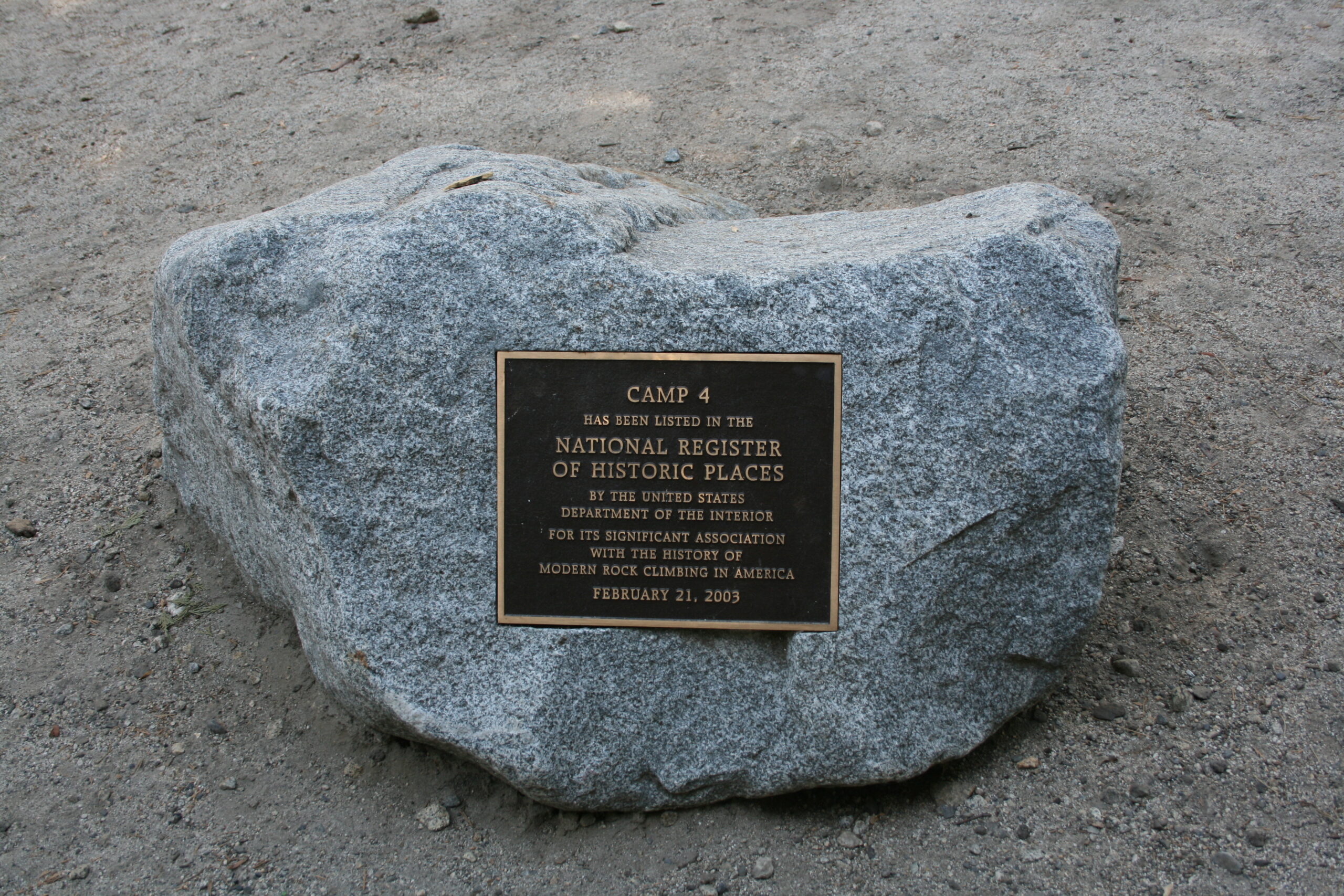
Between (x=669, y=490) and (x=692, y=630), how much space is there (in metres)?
0.43

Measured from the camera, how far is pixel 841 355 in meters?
2.64

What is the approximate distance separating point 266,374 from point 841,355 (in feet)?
5.55

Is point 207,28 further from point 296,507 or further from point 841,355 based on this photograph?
point 841,355

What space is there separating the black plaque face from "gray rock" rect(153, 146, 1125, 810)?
0.17ft

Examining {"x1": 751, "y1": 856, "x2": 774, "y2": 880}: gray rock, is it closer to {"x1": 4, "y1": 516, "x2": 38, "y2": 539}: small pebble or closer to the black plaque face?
the black plaque face

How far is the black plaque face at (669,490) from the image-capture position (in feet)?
8.77

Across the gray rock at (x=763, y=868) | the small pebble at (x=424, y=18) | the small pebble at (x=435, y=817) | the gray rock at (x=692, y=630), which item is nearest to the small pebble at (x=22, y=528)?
the gray rock at (x=692, y=630)

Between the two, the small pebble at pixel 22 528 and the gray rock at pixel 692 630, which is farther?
the small pebble at pixel 22 528

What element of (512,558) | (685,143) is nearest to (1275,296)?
(685,143)

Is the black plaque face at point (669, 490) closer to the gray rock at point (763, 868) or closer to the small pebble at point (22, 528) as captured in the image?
the gray rock at point (763, 868)

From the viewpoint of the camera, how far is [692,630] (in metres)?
2.71

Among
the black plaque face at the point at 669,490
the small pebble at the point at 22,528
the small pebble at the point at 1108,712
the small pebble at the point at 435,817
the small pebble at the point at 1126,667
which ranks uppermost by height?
the black plaque face at the point at 669,490

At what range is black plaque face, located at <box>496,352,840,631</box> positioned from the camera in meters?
2.67

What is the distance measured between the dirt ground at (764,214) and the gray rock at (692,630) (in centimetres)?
33
